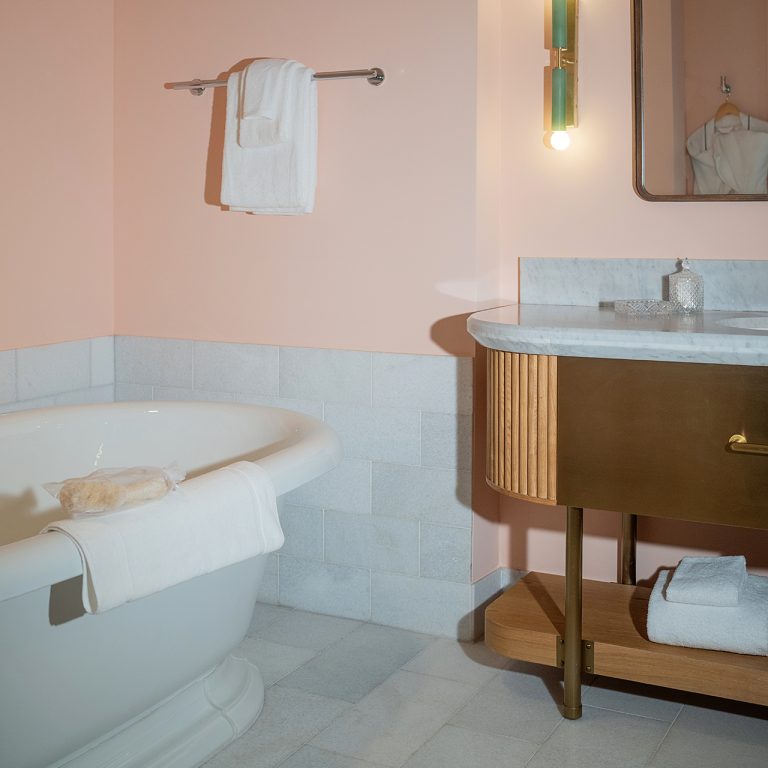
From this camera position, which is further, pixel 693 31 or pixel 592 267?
pixel 592 267

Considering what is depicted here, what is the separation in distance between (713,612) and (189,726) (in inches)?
44.0

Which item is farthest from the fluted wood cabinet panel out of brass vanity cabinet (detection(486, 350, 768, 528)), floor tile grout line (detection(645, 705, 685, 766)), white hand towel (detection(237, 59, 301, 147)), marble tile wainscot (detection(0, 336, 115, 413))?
marble tile wainscot (detection(0, 336, 115, 413))

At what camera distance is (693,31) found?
96.0 inches

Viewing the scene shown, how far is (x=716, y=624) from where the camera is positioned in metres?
2.15

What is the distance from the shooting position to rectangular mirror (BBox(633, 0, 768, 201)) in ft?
7.81

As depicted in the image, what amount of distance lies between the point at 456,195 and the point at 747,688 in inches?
53.6

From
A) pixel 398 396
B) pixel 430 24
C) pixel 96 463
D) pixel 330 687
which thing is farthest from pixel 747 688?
pixel 430 24

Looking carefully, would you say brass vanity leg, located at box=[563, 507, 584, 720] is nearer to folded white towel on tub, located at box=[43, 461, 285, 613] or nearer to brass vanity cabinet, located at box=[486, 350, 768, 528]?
brass vanity cabinet, located at box=[486, 350, 768, 528]

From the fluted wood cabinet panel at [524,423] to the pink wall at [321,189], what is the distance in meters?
0.49

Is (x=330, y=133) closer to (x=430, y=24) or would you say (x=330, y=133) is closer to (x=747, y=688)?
(x=430, y=24)

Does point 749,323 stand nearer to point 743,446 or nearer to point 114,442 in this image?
point 743,446

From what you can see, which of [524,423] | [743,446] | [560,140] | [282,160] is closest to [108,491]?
[524,423]

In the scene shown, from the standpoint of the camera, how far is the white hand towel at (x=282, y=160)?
8.90ft

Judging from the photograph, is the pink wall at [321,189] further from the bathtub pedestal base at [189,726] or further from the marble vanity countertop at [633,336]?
the bathtub pedestal base at [189,726]
